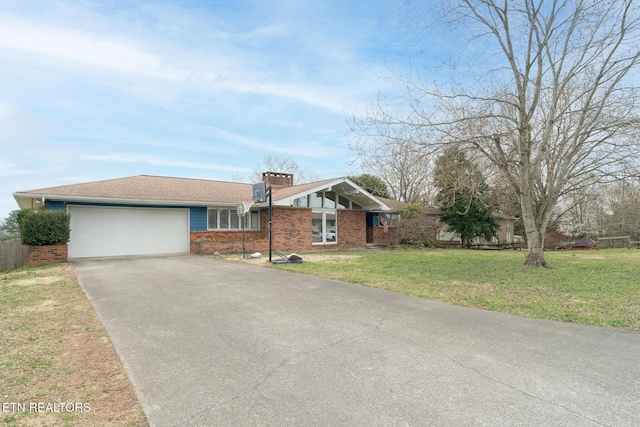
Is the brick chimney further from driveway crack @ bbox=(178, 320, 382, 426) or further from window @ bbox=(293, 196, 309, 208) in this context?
driveway crack @ bbox=(178, 320, 382, 426)

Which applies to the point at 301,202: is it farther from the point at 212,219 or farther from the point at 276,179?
the point at 276,179

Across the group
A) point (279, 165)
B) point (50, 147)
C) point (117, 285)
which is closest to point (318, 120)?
point (117, 285)

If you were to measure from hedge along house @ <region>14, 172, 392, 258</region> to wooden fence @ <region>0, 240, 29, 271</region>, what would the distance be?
6.78ft

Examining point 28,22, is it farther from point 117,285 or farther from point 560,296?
point 560,296

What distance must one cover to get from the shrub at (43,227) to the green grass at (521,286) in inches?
332

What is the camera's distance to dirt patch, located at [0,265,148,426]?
9.19ft

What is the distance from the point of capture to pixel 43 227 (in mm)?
12656

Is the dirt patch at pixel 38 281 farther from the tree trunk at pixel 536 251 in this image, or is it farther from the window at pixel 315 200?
the tree trunk at pixel 536 251

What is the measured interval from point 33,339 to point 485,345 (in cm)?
588

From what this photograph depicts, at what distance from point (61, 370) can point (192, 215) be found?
1469 cm

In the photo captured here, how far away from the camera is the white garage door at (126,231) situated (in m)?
15.1

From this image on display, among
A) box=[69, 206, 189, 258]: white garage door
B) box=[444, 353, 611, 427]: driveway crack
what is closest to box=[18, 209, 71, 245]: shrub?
box=[69, 206, 189, 258]: white garage door

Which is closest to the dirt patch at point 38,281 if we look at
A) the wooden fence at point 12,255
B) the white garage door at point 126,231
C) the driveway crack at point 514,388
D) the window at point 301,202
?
the wooden fence at point 12,255

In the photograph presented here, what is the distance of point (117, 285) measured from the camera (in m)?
8.54
